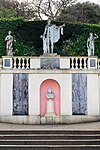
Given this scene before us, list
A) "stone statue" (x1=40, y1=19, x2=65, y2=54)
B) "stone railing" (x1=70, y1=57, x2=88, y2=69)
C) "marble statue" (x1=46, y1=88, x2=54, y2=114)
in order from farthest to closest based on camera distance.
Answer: "stone statue" (x1=40, y1=19, x2=65, y2=54) → "stone railing" (x1=70, y1=57, x2=88, y2=69) → "marble statue" (x1=46, y1=88, x2=54, y2=114)

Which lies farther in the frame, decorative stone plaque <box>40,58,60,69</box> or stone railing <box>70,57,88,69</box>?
stone railing <box>70,57,88,69</box>

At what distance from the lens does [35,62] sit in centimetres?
1733

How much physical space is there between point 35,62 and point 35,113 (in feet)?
8.53

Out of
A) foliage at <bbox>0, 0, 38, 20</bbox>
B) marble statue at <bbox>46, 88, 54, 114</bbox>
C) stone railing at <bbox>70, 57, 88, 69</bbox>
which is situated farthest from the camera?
foliage at <bbox>0, 0, 38, 20</bbox>

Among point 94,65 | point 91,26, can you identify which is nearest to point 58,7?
point 91,26

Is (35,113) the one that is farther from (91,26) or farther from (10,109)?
(91,26)

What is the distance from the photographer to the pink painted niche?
56.5 feet

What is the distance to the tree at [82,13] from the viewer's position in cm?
3075

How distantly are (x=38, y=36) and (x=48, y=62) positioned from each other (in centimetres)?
524

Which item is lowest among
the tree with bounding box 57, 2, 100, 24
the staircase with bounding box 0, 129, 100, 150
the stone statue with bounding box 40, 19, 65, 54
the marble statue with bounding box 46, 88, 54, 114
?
the staircase with bounding box 0, 129, 100, 150

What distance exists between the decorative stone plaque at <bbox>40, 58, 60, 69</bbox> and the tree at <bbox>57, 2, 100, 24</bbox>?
14021mm

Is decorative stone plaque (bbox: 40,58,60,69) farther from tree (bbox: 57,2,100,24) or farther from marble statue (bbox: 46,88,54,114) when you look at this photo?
tree (bbox: 57,2,100,24)

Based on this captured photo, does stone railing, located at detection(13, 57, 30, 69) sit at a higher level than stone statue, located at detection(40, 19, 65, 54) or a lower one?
lower

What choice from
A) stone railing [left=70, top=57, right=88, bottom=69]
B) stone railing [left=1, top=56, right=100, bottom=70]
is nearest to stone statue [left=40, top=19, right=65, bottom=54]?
stone railing [left=1, top=56, right=100, bottom=70]
